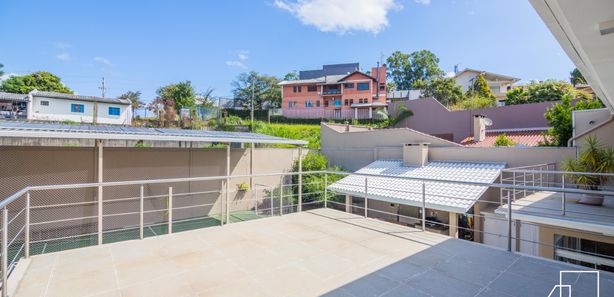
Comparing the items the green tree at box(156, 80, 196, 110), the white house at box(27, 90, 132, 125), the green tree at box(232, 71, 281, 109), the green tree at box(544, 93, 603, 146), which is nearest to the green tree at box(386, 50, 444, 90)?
the green tree at box(232, 71, 281, 109)

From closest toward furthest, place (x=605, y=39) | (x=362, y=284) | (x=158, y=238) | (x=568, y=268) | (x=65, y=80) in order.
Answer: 1. (x=605, y=39)
2. (x=362, y=284)
3. (x=568, y=268)
4. (x=158, y=238)
5. (x=65, y=80)

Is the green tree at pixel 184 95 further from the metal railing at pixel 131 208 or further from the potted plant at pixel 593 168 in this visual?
the potted plant at pixel 593 168

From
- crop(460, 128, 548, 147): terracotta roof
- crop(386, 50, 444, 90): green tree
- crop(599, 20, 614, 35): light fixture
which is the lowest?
crop(460, 128, 548, 147): terracotta roof

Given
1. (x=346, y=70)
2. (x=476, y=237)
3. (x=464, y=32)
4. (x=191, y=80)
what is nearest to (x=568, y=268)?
(x=476, y=237)

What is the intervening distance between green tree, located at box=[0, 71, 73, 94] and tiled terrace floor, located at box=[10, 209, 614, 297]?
33.1 m

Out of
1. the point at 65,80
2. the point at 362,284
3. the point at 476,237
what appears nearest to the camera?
the point at 362,284

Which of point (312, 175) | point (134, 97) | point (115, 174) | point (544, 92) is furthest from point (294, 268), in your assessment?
point (134, 97)

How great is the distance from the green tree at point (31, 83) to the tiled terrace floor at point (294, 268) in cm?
3314

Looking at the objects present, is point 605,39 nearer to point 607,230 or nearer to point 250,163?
point 607,230

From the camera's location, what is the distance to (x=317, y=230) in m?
4.23

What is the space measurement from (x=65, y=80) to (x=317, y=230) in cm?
3594

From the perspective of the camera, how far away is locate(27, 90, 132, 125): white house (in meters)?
21.0

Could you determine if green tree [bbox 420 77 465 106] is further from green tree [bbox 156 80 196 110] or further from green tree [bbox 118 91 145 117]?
green tree [bbox 118 91 145 117]

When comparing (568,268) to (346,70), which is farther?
(346,70)
